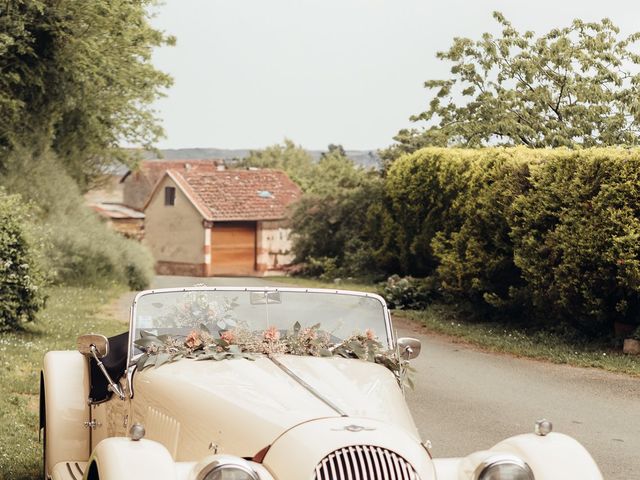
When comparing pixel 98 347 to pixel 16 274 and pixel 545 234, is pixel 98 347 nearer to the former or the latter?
pixel 16 274

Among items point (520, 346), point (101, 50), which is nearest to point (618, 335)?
point (520, 346)

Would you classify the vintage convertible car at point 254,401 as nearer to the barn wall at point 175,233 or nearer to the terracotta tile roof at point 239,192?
the terracotta tile roof at point 239,192

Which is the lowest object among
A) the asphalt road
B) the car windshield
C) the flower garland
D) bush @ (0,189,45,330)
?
the asphalt road

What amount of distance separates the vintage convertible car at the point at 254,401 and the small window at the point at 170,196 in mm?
56160

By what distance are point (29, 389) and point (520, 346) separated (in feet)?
25.9

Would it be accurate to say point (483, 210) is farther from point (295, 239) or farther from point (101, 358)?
point (295, 239)

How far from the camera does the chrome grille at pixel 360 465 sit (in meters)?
5.02

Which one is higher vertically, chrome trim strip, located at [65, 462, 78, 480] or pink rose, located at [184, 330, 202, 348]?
pink rose, located at [184, 330, 202, 348]

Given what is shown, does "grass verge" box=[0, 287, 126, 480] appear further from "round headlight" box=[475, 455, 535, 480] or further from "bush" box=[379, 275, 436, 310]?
"bush" box=[379, 275, 436, 310]

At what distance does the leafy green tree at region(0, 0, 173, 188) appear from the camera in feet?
85.7

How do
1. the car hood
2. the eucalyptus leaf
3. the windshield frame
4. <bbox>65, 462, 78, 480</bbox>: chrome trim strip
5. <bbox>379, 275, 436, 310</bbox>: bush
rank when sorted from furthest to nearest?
<bbox>379, 275, 436, 310</bbox>: bush < the windshield frame < <bbox>65, 462, 78, 480</bbox>: chrome trim strip < the eucalyptus leaf < the car hood

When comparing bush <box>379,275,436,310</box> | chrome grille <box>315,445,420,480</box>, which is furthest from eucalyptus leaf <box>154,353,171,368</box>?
bush <box>379,275,436,310</box>

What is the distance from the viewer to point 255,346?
6.53 metres

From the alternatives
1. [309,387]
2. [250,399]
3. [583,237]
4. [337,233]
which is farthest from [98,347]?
[337,233]
